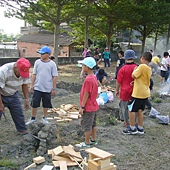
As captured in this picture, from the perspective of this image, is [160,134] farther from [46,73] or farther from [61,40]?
[61,40]

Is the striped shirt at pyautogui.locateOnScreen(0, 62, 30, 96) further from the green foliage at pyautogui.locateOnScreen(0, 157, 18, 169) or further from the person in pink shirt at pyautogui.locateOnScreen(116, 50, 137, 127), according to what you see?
the person in pink shirt at pyautogui.locateOnScreen(116, 50, 137, 127)

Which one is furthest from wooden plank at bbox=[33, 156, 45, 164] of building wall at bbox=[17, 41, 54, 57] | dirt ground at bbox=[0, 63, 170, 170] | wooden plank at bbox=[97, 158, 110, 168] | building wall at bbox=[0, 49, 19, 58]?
building wall at bbox=[17, 41, 54, 57]

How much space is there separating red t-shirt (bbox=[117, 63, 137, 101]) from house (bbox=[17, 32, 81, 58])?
27.5 meters

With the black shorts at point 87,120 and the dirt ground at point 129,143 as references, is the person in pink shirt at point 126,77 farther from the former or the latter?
the black shorts at point 87,120

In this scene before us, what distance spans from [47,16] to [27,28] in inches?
1374

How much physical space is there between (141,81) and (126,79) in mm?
362

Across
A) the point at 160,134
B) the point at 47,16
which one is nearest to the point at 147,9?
the point at 47,16

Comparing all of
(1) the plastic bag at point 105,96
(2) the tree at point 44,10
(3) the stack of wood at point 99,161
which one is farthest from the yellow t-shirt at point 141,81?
(2) the tree at point 44,10

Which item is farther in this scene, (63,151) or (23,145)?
(23,145)

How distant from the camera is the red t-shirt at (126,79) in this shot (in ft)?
17.4

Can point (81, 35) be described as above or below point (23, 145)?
above

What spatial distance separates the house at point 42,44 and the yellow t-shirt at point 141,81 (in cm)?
2780

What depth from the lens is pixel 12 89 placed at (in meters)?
4.55

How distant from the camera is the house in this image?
32.8m
